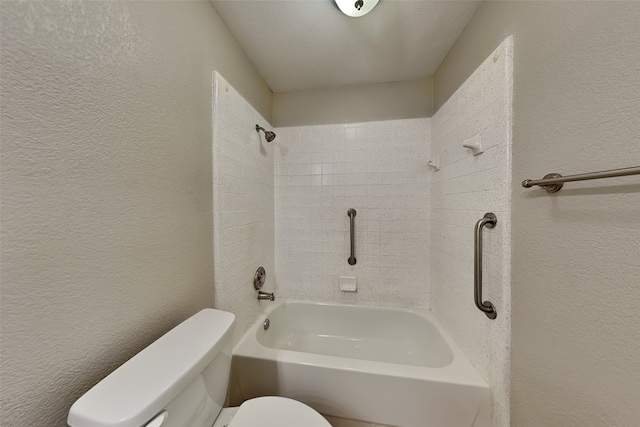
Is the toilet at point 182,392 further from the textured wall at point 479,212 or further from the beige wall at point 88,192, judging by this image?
the textured wall at point 479,212

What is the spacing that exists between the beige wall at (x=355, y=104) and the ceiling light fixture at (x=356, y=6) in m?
0.73

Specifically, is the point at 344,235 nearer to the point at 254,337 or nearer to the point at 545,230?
the point at 254,337

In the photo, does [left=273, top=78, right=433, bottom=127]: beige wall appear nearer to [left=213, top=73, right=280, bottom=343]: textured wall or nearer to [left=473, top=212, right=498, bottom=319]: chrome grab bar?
[left=213, top=73, right=280, bottom=343]: textured wall

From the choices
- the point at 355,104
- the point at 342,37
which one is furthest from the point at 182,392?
the point at 355,104

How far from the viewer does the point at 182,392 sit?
598mm

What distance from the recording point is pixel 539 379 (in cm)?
77

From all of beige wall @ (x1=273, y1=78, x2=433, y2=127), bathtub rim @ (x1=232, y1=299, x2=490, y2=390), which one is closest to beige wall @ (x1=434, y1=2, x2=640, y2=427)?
bathtub rim @ (x1=232, y1=299, x2=490, y2=390)

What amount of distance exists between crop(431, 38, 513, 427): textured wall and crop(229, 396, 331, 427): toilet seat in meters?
0.83

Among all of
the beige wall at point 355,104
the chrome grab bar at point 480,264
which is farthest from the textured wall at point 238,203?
the chrome grab bar at point 480,264

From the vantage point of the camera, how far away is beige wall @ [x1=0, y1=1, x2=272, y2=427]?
0.44 m

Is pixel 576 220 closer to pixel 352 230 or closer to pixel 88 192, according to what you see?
pixel 352 230

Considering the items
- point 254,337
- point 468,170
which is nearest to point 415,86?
point 468,170

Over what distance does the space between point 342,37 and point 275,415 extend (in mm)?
1954

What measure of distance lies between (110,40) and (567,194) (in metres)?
1.46
